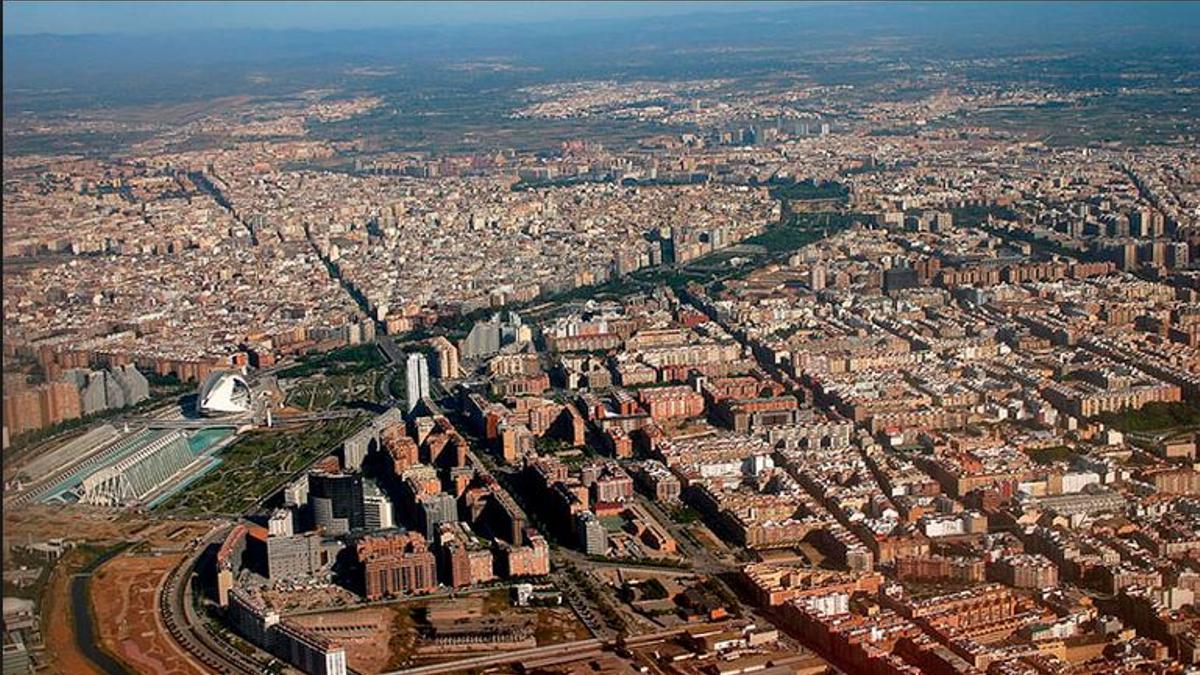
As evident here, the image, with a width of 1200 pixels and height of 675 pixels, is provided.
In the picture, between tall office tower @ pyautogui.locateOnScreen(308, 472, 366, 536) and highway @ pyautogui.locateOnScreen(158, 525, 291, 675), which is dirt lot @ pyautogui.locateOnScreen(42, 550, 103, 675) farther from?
tall office tower @ pyautogui.locateOnScreen(308, 472, 366, 536)

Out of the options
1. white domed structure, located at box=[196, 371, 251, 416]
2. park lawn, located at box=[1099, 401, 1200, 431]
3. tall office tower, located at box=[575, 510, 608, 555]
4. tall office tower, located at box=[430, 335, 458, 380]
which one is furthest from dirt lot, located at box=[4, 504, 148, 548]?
park lawn, located at box=[1099, 401, 1200, 431]

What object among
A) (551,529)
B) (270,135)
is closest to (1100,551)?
(551,529)

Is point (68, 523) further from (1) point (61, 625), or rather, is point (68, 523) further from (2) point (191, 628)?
(2) point (191, 628)

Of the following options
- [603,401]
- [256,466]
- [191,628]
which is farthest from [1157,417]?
[191,628]

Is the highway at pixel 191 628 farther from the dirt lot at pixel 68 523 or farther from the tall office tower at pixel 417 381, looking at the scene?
the tall office tower at pixel 417 381

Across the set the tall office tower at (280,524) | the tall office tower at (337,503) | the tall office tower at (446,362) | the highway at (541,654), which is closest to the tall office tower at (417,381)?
the tall office tower at (446,362)

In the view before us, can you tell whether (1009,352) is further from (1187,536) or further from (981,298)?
(1187,536)
